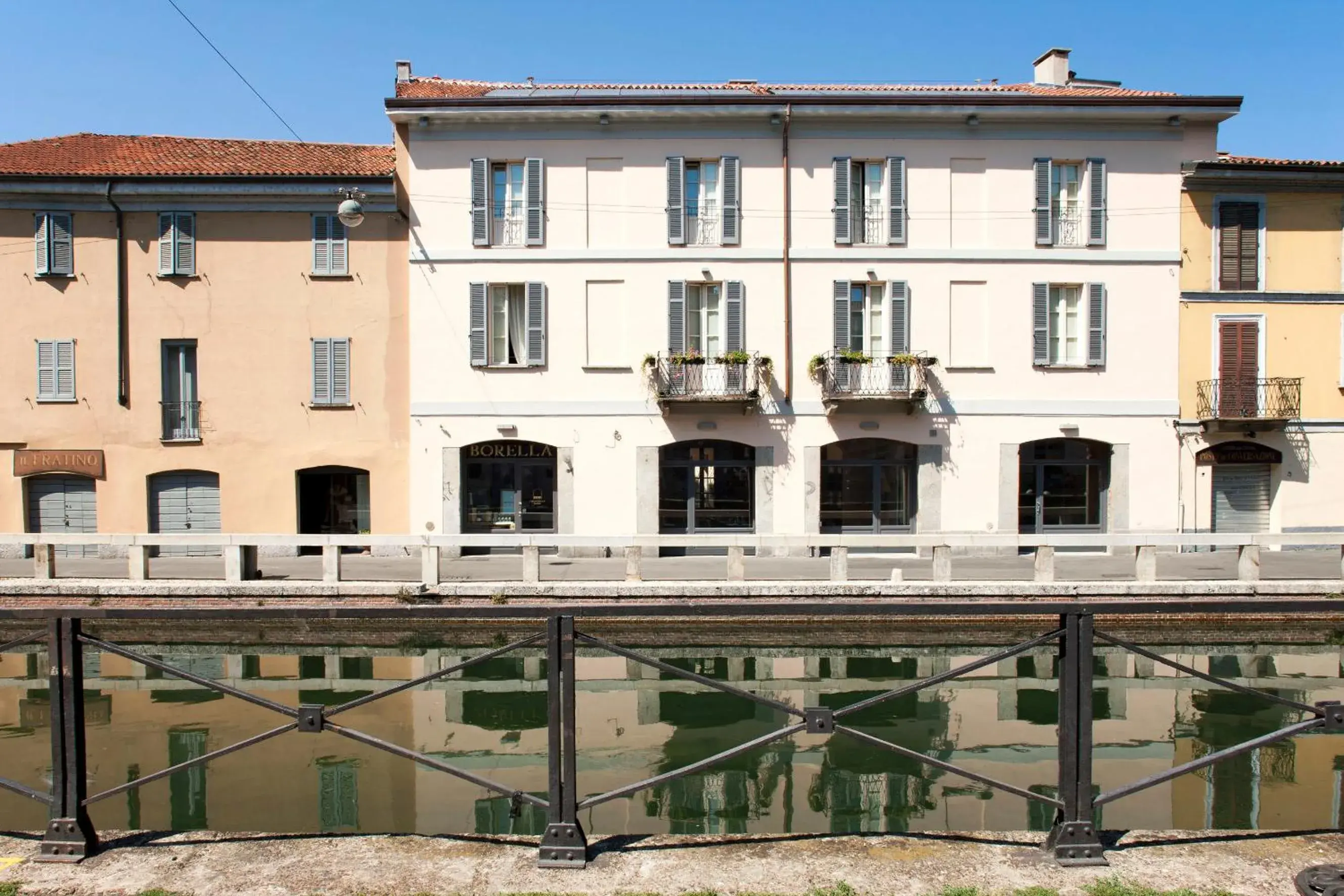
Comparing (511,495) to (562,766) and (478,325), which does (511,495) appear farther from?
(562,766)

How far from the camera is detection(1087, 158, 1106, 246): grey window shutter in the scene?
1931cm

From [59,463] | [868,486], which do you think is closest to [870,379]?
[868,486]

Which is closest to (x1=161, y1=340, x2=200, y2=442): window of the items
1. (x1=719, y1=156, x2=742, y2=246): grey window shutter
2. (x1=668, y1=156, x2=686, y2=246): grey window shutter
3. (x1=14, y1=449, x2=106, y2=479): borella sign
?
(x1=14, y1=449, x2=106, y2=479): borella sign

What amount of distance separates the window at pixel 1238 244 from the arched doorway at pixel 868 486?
8042mm

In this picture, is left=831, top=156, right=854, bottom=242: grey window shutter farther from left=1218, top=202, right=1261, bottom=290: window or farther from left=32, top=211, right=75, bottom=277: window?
left=32, top=211, right=75, bottom=277: window

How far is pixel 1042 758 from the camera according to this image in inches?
315

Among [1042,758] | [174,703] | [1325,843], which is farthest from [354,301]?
[1325,843]

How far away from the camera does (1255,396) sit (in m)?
19.2

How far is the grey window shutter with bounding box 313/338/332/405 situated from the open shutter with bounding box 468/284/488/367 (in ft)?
10.6

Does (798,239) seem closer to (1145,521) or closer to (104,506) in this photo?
(1145,521)

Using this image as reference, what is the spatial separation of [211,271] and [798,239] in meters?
13.2

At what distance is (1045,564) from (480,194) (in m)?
13.8

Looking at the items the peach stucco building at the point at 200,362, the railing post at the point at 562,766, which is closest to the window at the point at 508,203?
the peach stucco building at the point at 200,362

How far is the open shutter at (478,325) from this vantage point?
19.2 meters
